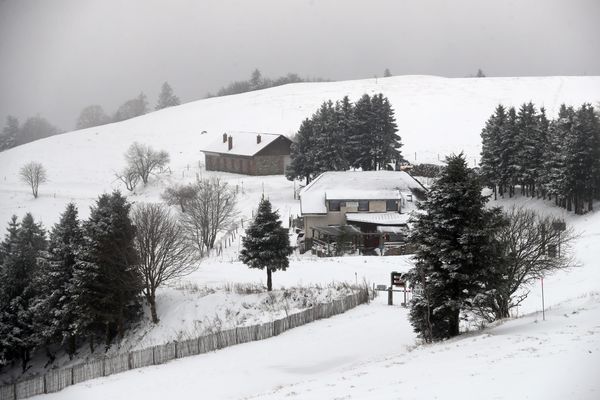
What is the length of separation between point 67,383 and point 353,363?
39.8 feet

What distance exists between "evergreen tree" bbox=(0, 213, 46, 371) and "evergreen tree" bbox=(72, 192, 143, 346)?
3.22 m

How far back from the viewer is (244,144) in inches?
3730

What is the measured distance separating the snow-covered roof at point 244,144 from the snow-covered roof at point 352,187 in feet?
98.2

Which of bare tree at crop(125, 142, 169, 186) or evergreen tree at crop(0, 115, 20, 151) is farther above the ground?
evergreen tree at crop(0, 115, 20, 151)

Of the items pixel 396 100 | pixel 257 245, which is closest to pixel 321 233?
pixel 257 245

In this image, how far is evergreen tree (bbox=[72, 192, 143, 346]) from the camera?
3538cm

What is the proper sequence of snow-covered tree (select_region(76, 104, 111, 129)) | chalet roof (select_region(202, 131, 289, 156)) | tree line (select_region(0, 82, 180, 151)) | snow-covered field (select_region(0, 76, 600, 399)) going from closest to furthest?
snow-covered field (select_region(0, 76, 600, 399)), chalet roof (select_region(202, 131, 289, 156)), tree line (select_region(0, 82, 180, 151)), snow-covered tree (select_region(76, 104, 111, 129))

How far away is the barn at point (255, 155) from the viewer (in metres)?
91.1

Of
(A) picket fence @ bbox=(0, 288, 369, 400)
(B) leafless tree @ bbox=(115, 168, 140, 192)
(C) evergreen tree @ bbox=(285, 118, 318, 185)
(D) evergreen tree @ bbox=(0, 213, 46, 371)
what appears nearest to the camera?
(A) picket fence @ bbox=(0, 288, 369, 400)

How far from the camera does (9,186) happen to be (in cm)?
9212

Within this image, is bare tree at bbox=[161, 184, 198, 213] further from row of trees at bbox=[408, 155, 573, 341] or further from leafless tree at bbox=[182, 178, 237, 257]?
row of trees at bbox=[408, 155, 573, 341]

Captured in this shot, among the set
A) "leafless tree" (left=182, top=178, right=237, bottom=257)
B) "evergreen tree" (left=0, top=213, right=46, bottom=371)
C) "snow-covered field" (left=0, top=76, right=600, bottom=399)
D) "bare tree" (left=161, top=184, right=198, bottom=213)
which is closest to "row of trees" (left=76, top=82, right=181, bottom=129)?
"snow-covered field" (left=0, top=76, right=600, bottom=399)

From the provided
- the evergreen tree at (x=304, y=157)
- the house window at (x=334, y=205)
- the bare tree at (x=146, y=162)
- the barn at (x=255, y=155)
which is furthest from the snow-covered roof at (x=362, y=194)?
the bare tree at (x=146, y=162)

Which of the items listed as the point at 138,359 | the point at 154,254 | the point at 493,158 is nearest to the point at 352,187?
the point at 493,158
